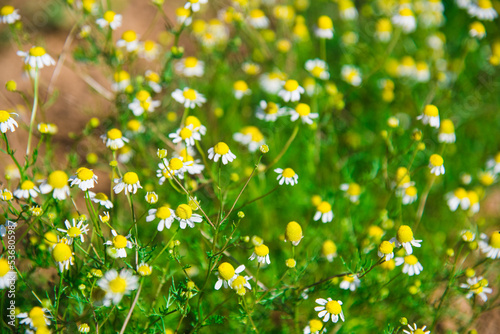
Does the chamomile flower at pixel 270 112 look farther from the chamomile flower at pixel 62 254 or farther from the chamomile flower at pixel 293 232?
the chamomile flower at pixel 62 254

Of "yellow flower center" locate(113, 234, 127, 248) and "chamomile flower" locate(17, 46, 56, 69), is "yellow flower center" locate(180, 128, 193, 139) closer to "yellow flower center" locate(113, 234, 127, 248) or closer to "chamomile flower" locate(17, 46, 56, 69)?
"yellow flower center" locate(113, 234, 127, 248)

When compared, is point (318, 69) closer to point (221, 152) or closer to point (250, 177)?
point (221, 152)

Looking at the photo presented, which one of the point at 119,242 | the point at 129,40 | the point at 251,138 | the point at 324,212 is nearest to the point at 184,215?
the point at 119,242

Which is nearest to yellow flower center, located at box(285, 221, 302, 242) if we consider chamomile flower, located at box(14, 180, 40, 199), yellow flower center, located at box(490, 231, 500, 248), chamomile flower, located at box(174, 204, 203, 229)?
chamomile flower, located at box(174, 204, 203, 229)

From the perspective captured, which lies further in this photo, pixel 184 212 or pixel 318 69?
pixel 318 69

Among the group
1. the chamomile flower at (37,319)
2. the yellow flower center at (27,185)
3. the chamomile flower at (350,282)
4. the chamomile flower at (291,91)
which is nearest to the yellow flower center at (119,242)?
the chamomile flower at (37,319)

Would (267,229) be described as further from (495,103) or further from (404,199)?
(495,103)

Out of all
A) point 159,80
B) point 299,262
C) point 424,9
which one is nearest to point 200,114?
point 159,80
